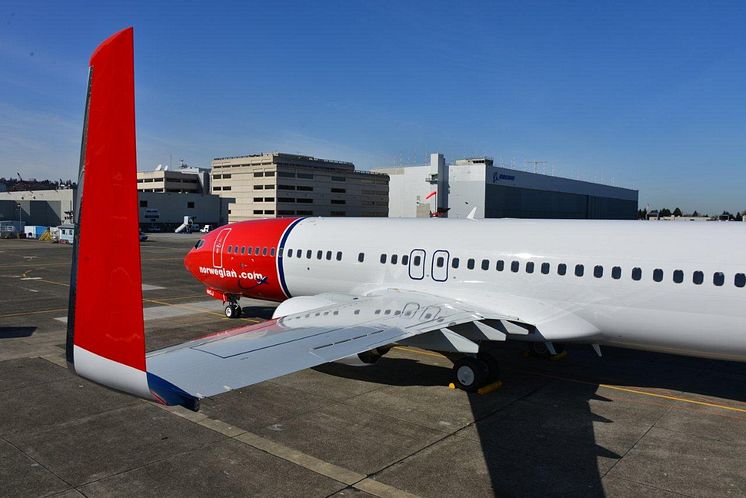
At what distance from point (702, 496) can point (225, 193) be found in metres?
124

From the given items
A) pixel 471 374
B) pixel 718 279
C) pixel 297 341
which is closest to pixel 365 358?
pixel 471 374

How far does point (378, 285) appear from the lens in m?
17.0

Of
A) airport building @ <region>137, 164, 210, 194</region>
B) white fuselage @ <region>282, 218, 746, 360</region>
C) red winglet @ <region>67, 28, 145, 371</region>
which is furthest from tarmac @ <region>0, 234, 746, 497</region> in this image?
airport building @ <region>137, 164, 210, 194</region>

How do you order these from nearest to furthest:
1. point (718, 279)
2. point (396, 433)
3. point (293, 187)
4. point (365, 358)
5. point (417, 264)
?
point (396, 433) < point (718, 279) < point (365, 358) < point (417, 264) < point (293, 187)

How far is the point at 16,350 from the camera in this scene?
17.2 m

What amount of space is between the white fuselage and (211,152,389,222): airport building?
309 ft

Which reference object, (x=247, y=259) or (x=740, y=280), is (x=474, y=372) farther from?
(x=247, y=259)

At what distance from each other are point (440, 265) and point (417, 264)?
77 centimetres

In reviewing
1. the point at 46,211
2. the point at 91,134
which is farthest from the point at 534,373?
the point at 46,211

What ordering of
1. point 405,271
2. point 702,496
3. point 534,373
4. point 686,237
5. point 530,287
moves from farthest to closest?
point 405,271, point 534,373, point 530,287, point 686,237, point 702,496

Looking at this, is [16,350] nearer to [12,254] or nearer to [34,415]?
[34,415]

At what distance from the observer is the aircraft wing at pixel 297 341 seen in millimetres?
6402

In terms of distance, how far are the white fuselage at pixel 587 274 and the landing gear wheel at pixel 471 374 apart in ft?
5.01

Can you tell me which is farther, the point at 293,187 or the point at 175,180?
the point at 175,180
